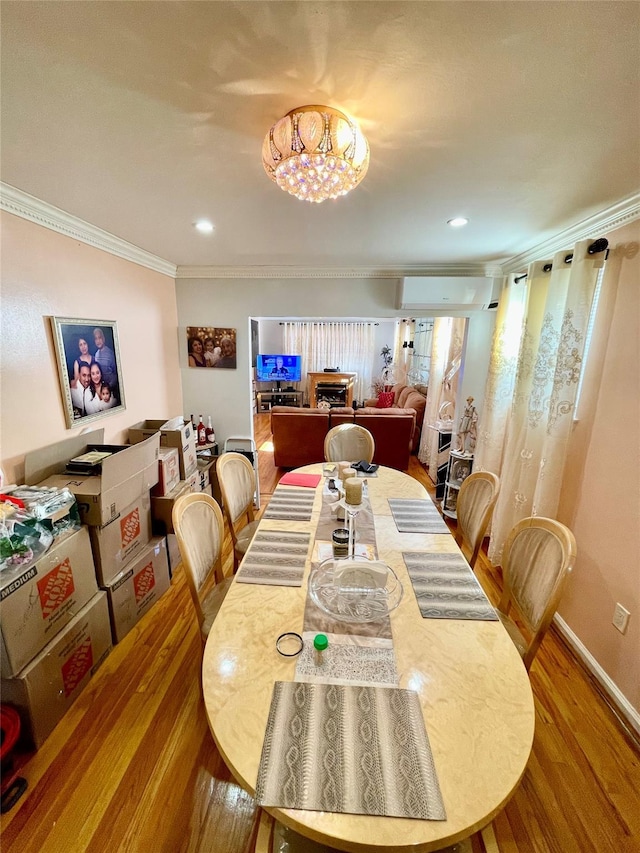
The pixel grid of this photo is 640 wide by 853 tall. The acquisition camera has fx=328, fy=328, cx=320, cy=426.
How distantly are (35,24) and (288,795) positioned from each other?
1.76 m

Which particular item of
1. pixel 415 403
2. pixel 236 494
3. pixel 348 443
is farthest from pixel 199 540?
pixel 415 403

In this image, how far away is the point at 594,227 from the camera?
179cm

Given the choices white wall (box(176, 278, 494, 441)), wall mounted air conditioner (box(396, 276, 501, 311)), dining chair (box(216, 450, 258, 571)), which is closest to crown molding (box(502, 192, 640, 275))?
wall mounted air conditioner (box(396, 276, 501, 311))

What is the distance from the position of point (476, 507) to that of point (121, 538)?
198 cm

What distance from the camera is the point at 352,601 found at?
1163mm

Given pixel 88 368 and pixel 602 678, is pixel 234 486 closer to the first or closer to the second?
pixel 88 368

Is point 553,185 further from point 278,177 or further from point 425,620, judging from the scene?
point 425,620

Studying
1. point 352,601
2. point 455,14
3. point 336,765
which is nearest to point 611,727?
point 352,601

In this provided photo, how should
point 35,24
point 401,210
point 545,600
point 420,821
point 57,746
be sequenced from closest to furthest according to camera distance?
point 420,821, point 35,24, point 545,600, point 57,746, point 401,210

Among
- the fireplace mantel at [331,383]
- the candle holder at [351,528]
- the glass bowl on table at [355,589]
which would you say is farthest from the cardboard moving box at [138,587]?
the fireplace mantel at [331,383]

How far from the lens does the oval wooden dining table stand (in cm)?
63

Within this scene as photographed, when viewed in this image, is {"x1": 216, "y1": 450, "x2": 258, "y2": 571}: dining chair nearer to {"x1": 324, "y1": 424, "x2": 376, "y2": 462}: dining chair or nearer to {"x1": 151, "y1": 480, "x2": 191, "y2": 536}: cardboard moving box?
{"x1": 151, "y1": 480, "x2": 191, "y2": 536}: cardboard moving box

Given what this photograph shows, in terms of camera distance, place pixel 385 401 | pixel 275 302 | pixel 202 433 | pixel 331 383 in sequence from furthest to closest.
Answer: pixel 331 383 → pixel 385 401 → pixel 202 433 → pixel 275 302

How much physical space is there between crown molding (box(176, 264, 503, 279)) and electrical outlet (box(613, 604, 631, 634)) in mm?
2624
